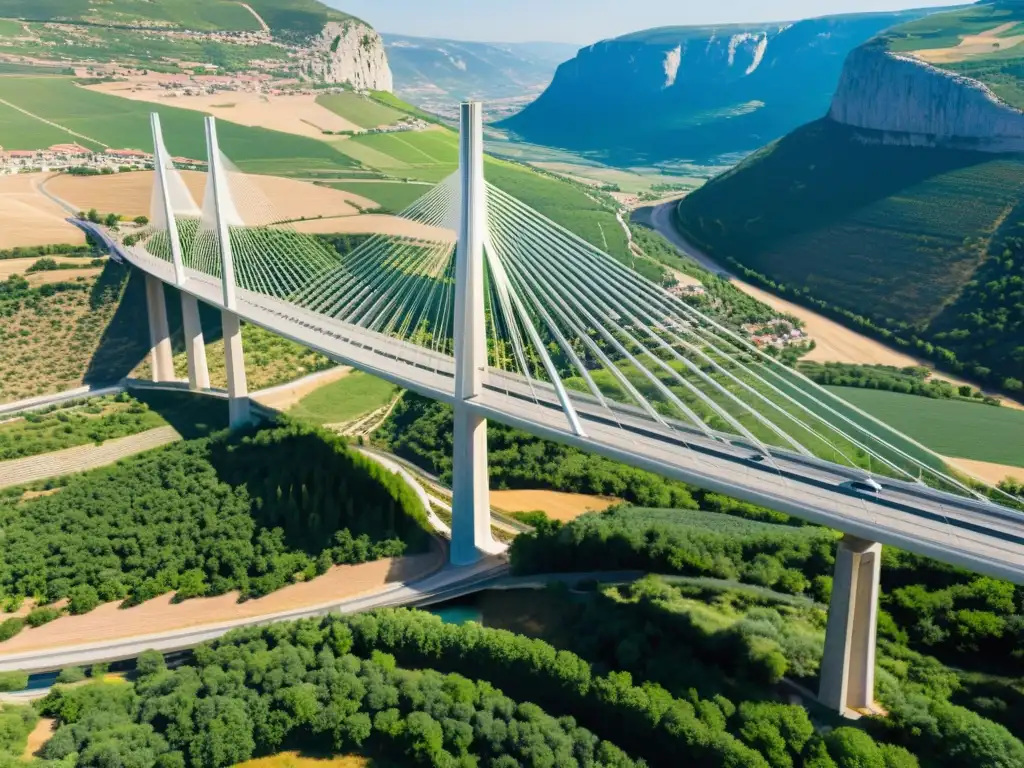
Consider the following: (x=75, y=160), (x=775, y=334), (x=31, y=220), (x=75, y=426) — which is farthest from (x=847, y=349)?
(x=75, y=160)

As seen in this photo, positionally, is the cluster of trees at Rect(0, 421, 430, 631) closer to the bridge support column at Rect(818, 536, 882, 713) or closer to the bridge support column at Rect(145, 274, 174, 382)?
the bridge support column at Rect(145, 274, 174, 382)

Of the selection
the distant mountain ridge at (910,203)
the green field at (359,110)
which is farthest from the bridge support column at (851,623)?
the green field at (359,110)

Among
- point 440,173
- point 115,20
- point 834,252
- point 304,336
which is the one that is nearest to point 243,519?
point 304,336

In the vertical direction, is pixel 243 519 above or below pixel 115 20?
below

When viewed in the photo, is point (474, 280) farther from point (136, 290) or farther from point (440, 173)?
point (440, 173)

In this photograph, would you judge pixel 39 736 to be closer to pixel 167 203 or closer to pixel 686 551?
pixel 686 551
